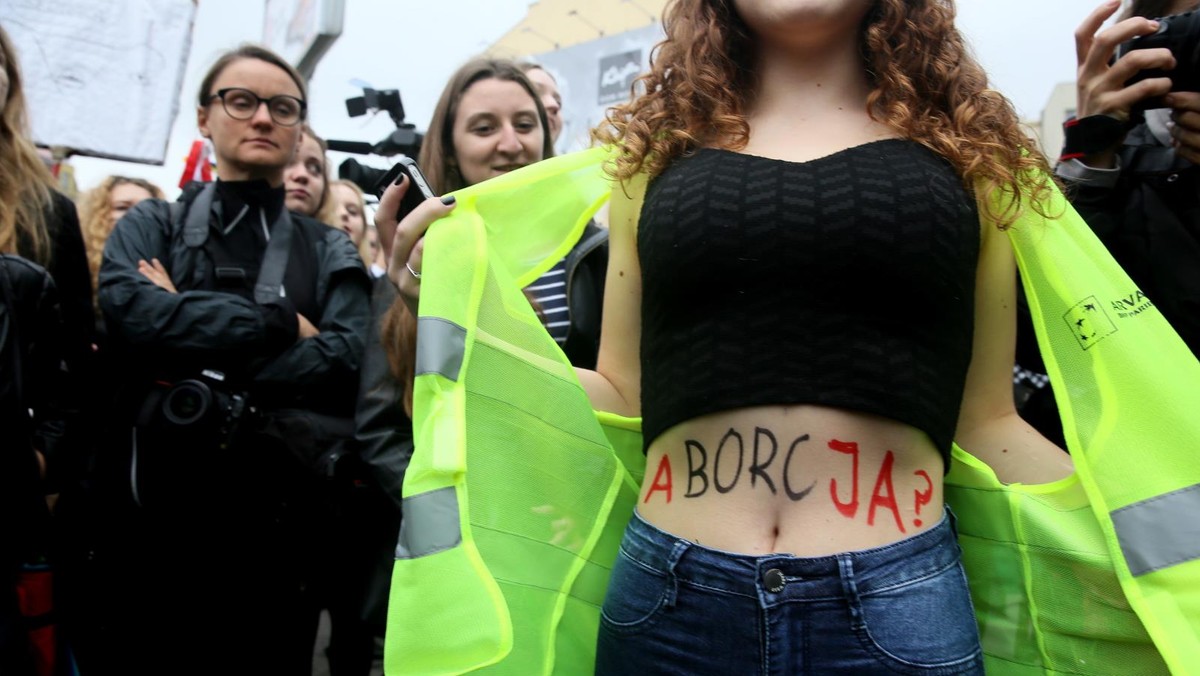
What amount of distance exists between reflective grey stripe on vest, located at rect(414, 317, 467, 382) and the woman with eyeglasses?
3.76 feet

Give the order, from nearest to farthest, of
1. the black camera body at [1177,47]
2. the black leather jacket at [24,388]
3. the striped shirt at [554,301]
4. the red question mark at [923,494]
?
the red question mark at [923,494], the black camera body at [1177,47], the black leather jacket at [24,388], the striped shirt at [554,301]

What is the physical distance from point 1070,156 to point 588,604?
4.01ft

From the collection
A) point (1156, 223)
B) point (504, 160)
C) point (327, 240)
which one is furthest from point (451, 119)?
point (1156, 223)

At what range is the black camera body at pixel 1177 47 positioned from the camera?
1.73 m

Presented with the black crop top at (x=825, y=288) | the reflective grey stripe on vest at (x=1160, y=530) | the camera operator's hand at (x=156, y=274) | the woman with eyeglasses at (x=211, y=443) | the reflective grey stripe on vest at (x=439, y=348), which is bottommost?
the woman with eyeglasses at (x=211, y=443)

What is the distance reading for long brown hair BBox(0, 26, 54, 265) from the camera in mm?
2557

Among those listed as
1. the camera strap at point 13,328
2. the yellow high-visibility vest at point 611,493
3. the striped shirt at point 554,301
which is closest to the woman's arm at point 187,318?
the camera strap at point 13,328

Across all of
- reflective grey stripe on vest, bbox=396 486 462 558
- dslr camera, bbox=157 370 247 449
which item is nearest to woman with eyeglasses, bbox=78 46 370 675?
dslr camera, bbox=157 370 247 449

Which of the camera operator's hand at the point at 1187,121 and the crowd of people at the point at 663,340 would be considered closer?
the crowd of people at the point at 663,340

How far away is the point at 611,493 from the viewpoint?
5.05 ft

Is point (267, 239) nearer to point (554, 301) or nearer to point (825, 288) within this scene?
point (554, 301)

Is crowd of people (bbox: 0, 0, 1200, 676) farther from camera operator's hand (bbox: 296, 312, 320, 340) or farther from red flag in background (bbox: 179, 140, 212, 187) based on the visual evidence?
red flag in background (bbox: 179, 140, 212, 187)

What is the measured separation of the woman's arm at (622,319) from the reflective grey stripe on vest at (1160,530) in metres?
0.68

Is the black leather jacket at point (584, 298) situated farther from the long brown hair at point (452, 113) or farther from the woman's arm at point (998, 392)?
the woman's arm at point (998, 392)
